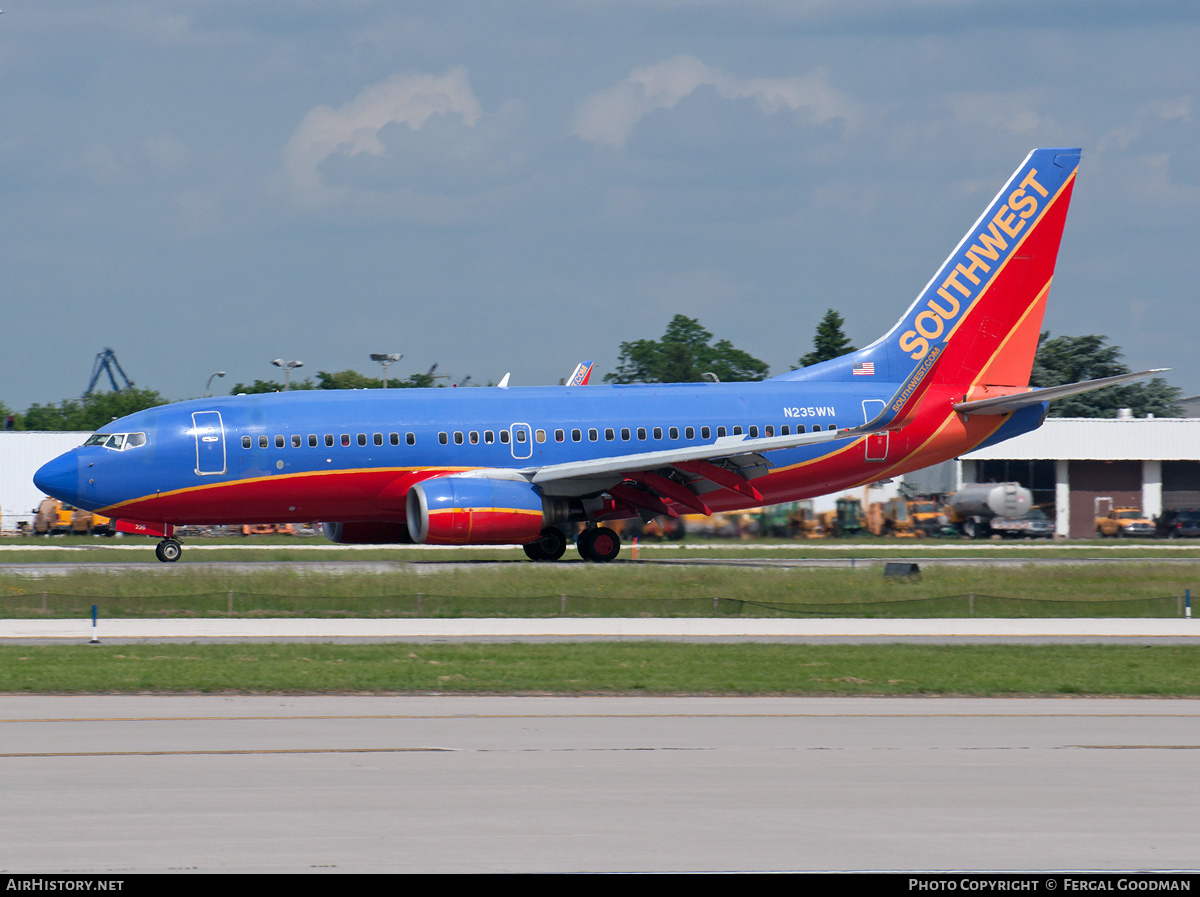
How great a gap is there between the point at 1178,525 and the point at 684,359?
92830 millimetres

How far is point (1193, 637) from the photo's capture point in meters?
27.5

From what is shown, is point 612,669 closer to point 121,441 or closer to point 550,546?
point 550,546

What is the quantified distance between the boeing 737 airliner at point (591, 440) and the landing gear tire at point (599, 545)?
0.19 feet

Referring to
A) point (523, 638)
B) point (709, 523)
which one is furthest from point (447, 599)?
point (709, 523)

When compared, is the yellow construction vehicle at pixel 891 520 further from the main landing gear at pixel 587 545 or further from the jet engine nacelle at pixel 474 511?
the jet engine nacelle at pixel 474 511

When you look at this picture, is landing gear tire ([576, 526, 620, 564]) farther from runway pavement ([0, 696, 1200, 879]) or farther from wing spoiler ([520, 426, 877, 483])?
runway pavement ([0, 696, 1200, 879])

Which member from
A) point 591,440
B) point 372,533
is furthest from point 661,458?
point 372,533

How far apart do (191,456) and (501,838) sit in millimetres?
31413

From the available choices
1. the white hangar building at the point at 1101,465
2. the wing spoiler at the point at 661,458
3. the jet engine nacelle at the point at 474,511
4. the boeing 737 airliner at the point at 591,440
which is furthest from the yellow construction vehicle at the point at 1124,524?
the jet engine nacelle at the point at 474,511

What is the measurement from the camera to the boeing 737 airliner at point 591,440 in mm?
40375

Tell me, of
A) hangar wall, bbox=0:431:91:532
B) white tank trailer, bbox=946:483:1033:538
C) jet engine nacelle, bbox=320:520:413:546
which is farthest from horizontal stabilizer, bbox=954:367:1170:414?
hangar wall, bbox=0:431:91:532

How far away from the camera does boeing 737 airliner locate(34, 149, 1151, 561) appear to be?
4038cm

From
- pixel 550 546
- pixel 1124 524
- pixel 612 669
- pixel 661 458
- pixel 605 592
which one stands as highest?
pixel 661 458

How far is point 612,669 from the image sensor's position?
72.4 feet
